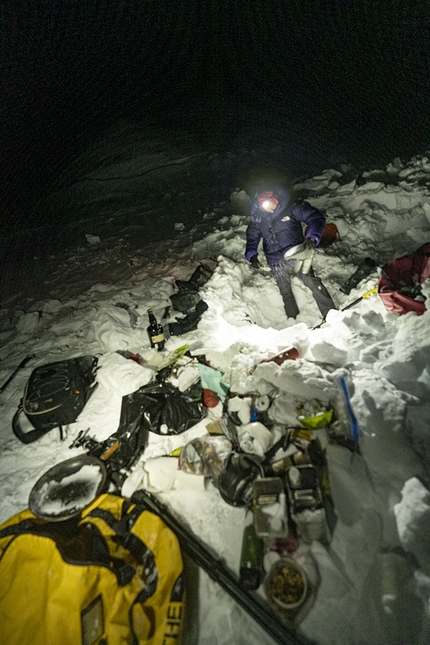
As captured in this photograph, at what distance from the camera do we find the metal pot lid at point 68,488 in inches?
85.7

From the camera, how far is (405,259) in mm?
3287

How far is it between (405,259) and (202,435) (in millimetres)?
3019

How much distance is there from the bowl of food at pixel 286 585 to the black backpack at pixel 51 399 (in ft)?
7.45

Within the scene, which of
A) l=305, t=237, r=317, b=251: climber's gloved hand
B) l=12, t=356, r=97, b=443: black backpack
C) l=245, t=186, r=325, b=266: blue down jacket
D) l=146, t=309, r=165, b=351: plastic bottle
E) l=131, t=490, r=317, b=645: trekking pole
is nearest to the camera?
l=131, t=490, r=317, b=645: trekking pole

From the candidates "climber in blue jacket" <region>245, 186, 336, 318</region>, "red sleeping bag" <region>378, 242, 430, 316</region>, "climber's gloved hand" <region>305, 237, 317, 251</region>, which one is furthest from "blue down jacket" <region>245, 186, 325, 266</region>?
"red sleeping bag" <region>378, 242, 430, 316</region>

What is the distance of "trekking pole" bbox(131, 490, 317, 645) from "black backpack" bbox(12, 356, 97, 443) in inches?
48.9

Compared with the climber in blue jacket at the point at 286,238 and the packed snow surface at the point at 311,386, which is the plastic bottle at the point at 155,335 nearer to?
the packed snow surface at the point at 311,386

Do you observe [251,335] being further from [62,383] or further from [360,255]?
[360,255]

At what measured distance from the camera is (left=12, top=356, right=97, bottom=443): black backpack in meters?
2.88

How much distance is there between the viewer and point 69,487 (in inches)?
92.2

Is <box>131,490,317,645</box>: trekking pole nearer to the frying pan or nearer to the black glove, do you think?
the frying pan

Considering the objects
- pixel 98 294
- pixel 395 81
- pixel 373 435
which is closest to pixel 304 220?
pixel 373 435

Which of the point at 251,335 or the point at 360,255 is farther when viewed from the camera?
the point at 360,255

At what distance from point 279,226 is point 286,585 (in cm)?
446
